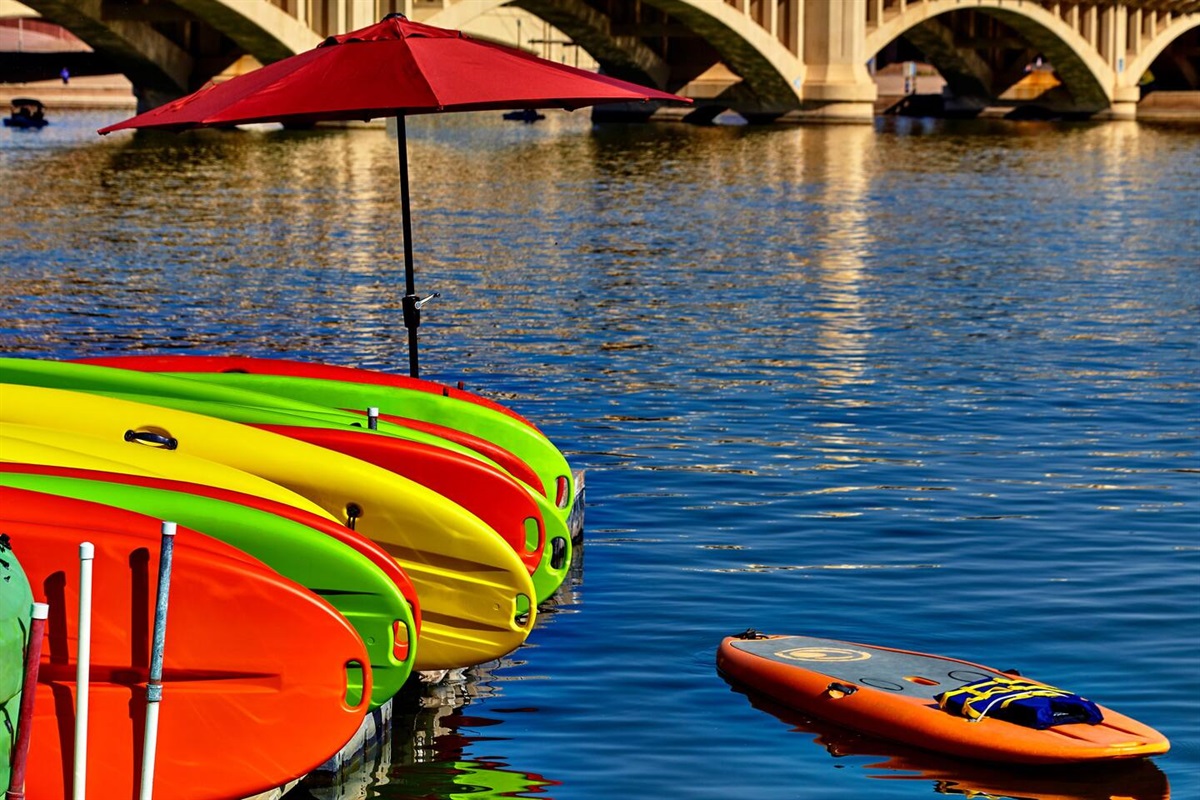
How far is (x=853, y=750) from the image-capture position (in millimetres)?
8805

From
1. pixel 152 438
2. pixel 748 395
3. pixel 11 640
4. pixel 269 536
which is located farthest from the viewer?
pixel 748 395

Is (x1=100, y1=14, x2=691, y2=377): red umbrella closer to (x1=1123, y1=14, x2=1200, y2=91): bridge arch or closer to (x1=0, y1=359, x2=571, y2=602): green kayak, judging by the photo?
(x1=0, y1=359, x2=571, y2=602): green kayak

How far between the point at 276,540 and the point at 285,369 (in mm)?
4306

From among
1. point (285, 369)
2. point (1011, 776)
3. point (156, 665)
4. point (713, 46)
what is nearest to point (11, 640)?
point (156, 665)

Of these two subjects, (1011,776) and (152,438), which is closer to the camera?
(1011,776)

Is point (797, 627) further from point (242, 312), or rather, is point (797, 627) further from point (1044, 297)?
point (1044, 297)

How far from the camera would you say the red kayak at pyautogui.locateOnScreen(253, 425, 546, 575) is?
10320mm

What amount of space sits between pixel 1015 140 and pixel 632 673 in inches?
2614

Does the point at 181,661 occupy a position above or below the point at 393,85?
below

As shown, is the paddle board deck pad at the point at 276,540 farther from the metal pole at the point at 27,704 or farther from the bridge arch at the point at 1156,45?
the bridge arch at the point at 1156,45

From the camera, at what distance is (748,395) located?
58.6 ft

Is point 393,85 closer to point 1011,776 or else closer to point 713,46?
point 1011,776

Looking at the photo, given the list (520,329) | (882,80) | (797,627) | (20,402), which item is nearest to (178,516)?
(20,402)

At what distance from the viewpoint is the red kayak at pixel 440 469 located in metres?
10.3
